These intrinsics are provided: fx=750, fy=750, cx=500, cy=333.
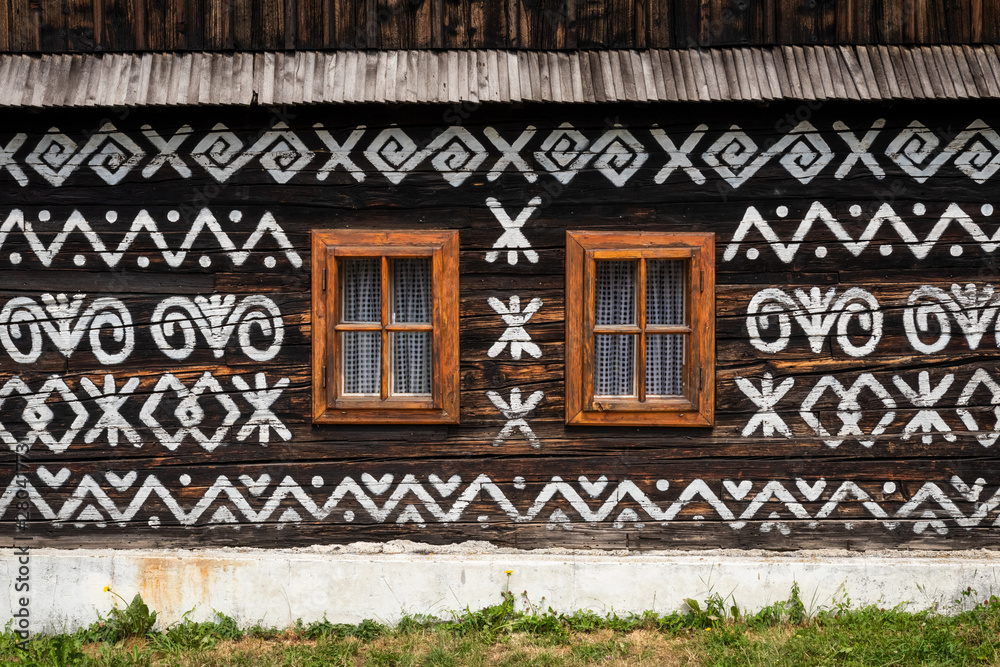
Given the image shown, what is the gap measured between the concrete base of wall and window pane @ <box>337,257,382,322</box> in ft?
4.73

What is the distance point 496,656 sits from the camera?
4.08 m

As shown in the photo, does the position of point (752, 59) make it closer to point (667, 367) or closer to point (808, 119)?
point (808, 119)

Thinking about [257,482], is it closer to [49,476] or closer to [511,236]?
[49,476]

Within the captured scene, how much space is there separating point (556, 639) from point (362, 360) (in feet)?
6.40

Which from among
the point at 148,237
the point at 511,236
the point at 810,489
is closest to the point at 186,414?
the point at 148,237

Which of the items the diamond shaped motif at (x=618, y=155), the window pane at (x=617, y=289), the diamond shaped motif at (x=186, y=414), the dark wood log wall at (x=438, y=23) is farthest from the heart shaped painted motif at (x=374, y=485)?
the dark wood log wall at (x=438, y=23)

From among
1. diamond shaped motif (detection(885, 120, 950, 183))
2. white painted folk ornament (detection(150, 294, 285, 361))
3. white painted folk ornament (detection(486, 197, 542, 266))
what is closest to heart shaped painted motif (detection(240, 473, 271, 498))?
white painted folk ornament (detection(150, 294, 285, 361))

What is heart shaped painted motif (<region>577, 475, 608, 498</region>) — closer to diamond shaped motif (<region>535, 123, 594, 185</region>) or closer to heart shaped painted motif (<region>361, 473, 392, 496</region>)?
heart shaped painted motif (<region>361, 473, 392, 496</region>)

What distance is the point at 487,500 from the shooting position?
4457 mm

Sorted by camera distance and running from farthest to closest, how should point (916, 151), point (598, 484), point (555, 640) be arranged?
point (598, 484) → point (916, 151) → point (555, 640)

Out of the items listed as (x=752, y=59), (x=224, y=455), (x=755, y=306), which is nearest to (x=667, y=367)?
(x=755, y=306)

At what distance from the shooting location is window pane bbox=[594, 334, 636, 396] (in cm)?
442

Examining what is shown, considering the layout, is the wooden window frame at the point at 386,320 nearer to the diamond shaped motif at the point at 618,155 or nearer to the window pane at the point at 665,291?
the diamond shaped motif at the point at 618,155

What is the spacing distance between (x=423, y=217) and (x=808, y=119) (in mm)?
2304
